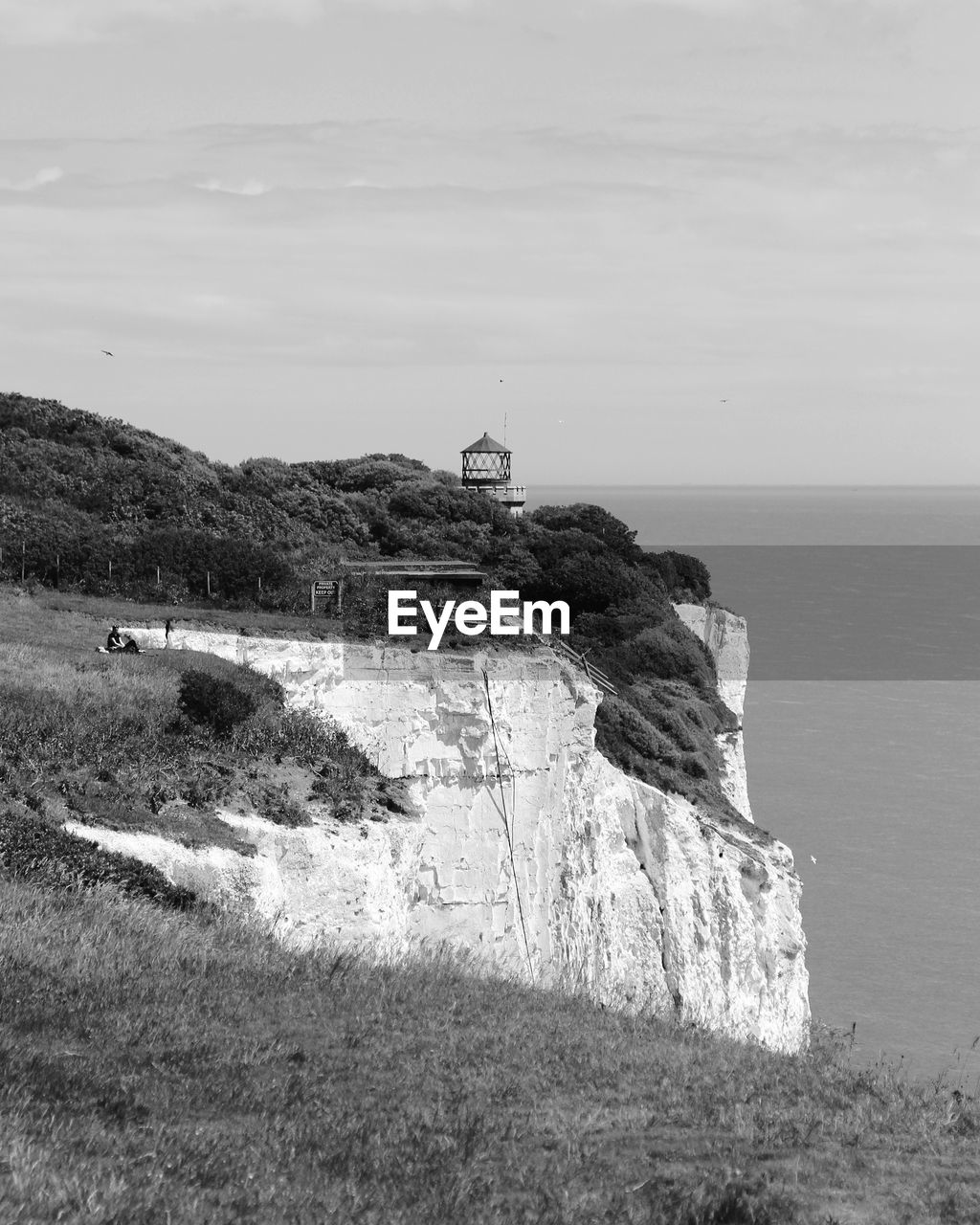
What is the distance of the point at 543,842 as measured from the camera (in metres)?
31.5

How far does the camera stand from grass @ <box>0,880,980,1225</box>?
30.9 ft

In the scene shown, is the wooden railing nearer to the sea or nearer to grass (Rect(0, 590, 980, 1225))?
the sea

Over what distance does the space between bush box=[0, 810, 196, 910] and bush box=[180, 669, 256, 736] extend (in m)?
6.63

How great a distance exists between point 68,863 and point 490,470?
58620 mm

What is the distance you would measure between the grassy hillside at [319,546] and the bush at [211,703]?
8556 millimetres

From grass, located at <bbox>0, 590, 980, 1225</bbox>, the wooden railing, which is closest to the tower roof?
the wooden railing

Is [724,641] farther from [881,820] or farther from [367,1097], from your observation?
[367,1097]

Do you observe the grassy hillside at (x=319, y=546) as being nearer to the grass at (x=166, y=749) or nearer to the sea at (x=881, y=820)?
A: the grass at (x=166, y=749)

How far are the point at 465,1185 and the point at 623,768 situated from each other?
28721mm

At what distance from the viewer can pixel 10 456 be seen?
67750 mm

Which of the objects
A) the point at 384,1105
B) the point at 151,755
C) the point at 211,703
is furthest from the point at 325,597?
the point at 384,1105

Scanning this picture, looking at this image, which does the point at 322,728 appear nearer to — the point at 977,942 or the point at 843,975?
the point at 843,975

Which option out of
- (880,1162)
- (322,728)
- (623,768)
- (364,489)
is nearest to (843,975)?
(623,768)

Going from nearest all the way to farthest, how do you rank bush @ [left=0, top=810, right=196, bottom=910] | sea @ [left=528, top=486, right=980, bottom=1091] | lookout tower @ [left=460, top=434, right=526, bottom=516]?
bush @ [left=0, top=810, right=196, bottom=910] → sea @ [left=528, top=486, right=980, bottom=1091] → lookout tower @ [left=460, top=434, right=526, bottom=516]
